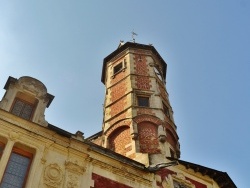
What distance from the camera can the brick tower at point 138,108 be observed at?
18.9 metres

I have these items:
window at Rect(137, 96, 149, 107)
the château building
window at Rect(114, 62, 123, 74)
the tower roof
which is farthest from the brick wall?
the tower roof

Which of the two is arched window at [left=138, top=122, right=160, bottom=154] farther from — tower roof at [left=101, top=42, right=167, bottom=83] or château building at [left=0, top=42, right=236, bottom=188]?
tower roof at [left=101, top=42, right=167, bottom=83]

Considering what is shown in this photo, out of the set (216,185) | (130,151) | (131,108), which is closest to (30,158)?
(130,151)

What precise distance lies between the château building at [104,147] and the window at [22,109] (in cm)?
4

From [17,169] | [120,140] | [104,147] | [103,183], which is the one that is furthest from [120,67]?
[17,169]

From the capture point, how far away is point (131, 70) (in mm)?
24188

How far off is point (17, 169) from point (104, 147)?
5576 millimetres

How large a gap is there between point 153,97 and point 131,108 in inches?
82.3

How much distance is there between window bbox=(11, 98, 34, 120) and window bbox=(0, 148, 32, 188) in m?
2.09

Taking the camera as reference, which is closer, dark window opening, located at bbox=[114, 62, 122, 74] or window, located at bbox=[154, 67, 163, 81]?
window, located at bbox=[154, 67, 163, 81]

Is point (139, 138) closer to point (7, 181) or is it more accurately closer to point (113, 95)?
point (113, 95)

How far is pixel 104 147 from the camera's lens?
17.4 meters

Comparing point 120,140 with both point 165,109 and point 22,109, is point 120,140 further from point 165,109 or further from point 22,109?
point 22,109

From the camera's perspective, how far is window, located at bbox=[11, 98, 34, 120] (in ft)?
48.9
